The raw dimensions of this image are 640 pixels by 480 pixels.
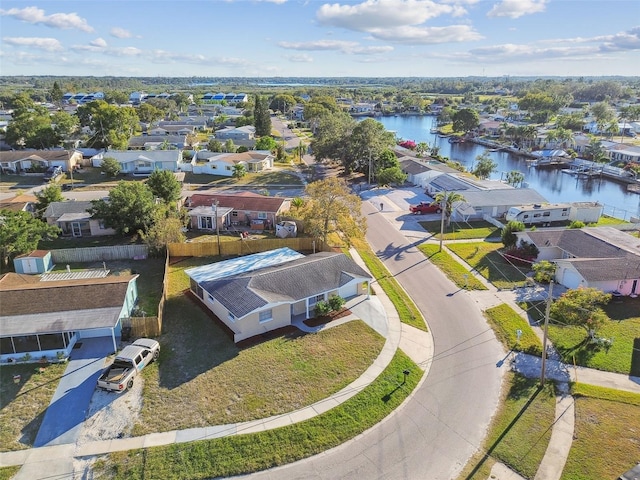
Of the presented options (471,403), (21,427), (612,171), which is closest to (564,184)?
(612,171)

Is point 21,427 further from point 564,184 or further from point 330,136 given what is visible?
point 564,184

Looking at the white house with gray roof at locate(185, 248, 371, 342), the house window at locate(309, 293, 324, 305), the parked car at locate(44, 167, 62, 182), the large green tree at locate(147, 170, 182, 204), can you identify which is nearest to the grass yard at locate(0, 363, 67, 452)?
the white house with gray roof at locate(185, 248, 371, 342)

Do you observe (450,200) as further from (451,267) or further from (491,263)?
(451,267)

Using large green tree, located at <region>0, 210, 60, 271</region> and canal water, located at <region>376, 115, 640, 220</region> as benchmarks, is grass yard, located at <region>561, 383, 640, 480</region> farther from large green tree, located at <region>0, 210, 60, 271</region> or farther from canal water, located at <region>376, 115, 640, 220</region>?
canal water, located at <region>376, 115, 640, 220</region>

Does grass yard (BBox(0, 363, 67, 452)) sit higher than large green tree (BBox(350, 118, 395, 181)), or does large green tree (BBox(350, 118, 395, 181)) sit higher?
large green tree (BBox(350, 118, 395, 181))

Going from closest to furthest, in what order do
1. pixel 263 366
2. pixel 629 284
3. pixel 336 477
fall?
1. pixel 336 477
2. pixel 263 366
3. pixel 629 284

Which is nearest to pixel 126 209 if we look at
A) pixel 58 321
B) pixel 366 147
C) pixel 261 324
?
pixel 58 321

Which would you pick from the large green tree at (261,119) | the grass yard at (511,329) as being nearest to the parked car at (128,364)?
A: the grass yard at (511,329)
